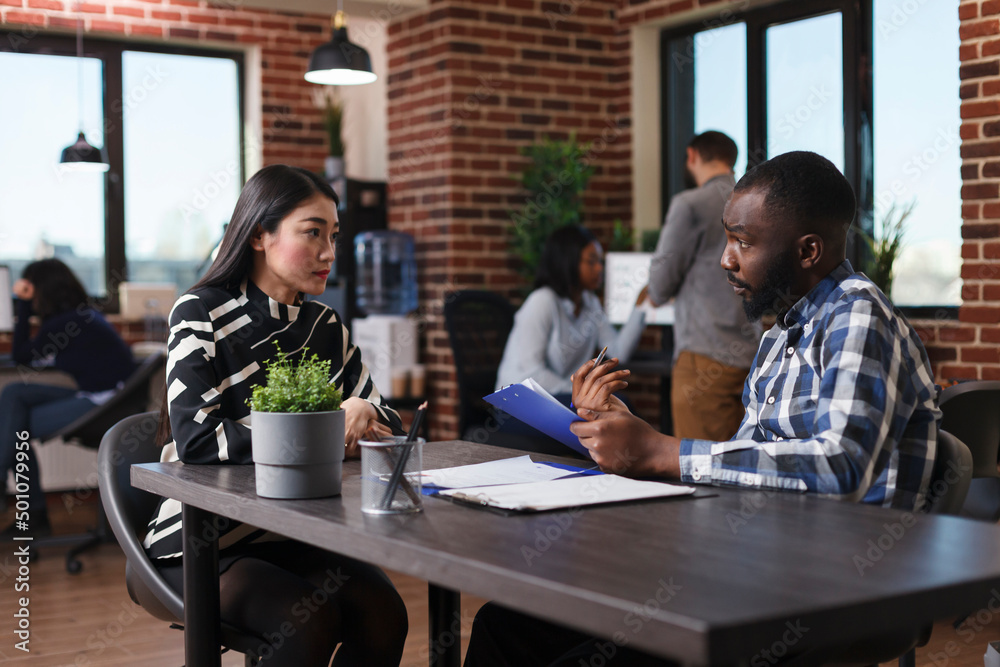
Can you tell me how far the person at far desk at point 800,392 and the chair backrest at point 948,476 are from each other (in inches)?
2.1

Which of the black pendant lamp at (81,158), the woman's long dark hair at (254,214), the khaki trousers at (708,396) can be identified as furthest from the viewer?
the black pendant lamp at (81,158)

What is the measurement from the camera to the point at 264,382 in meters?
1.89

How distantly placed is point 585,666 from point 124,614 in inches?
96.5

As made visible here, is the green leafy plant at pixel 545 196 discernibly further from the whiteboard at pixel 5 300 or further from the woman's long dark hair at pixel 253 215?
the woman's long dark hair at pixel 253 215

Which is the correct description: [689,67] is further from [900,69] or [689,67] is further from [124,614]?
[124,614]

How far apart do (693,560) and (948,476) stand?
67 cm

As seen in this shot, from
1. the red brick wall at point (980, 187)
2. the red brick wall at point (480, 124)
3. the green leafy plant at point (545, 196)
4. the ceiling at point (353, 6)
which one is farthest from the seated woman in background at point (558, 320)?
the ceiling at point (353, 6)

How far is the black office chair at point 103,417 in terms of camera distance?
13.8 ft

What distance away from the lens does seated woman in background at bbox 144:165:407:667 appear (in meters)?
1.65

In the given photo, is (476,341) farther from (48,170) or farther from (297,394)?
(297,394)

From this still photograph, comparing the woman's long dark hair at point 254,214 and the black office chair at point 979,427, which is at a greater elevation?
the woman's long dark hair at point 254,214

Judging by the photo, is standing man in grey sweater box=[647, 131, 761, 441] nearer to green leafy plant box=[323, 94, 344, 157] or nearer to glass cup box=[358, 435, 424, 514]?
green leafy plant box=[323, 94, 344, 157]

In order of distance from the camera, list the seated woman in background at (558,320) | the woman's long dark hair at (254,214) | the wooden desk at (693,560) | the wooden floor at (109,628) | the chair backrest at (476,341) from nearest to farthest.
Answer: the wooden desk at (693,560)
the woman's long dark hair at (254,214)
the wooden floor at (109,628)
the seated woman in background at (558,320)
the chair backrest at (476,341)

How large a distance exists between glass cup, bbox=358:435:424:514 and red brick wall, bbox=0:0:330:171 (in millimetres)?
4994
